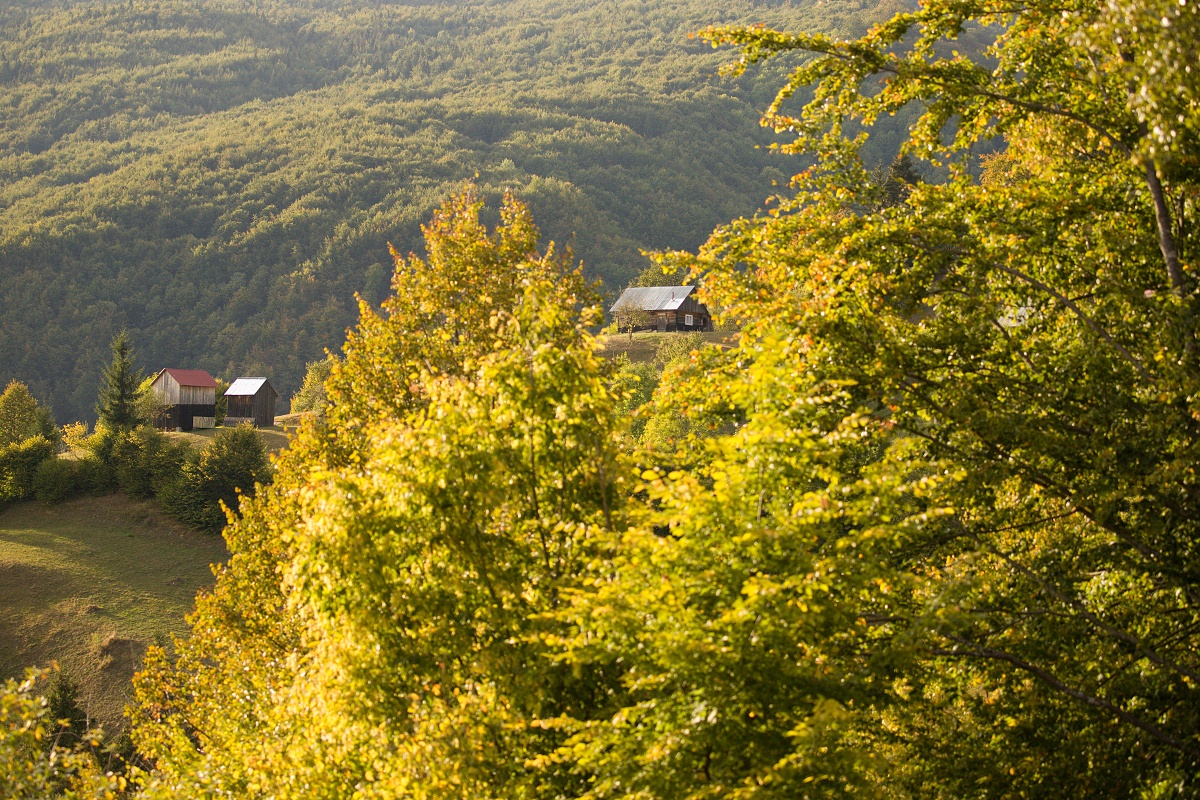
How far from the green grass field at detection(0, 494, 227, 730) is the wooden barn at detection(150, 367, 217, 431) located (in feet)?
54.7

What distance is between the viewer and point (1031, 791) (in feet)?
32.2

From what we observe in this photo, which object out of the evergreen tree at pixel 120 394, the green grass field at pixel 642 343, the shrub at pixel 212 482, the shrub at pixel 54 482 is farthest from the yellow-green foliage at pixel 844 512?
the green grass field at pixel 642 343

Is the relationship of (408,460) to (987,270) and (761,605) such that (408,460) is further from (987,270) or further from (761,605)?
(987,270)

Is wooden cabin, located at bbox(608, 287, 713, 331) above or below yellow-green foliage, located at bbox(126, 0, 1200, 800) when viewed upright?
below

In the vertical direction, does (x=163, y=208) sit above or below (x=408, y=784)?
below

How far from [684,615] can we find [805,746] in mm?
1269

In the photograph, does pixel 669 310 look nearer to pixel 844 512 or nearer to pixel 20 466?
pixel 20 466

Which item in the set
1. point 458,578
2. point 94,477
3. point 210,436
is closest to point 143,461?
point 94,477

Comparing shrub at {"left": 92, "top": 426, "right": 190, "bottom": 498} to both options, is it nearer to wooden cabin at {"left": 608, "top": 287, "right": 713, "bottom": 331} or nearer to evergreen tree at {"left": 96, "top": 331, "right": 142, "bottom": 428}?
evergreen tree at {"left": 96, "top": 331, "right": 142, "bottom": 428}

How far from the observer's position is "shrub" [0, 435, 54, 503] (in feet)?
179

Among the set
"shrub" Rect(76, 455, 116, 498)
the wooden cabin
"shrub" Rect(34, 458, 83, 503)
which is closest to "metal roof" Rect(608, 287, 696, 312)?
the wooden cabin

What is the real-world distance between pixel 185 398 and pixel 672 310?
42216mm

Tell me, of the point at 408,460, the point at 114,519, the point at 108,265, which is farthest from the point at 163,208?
the point at 408,460

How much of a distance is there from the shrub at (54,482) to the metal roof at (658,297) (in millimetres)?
49642
